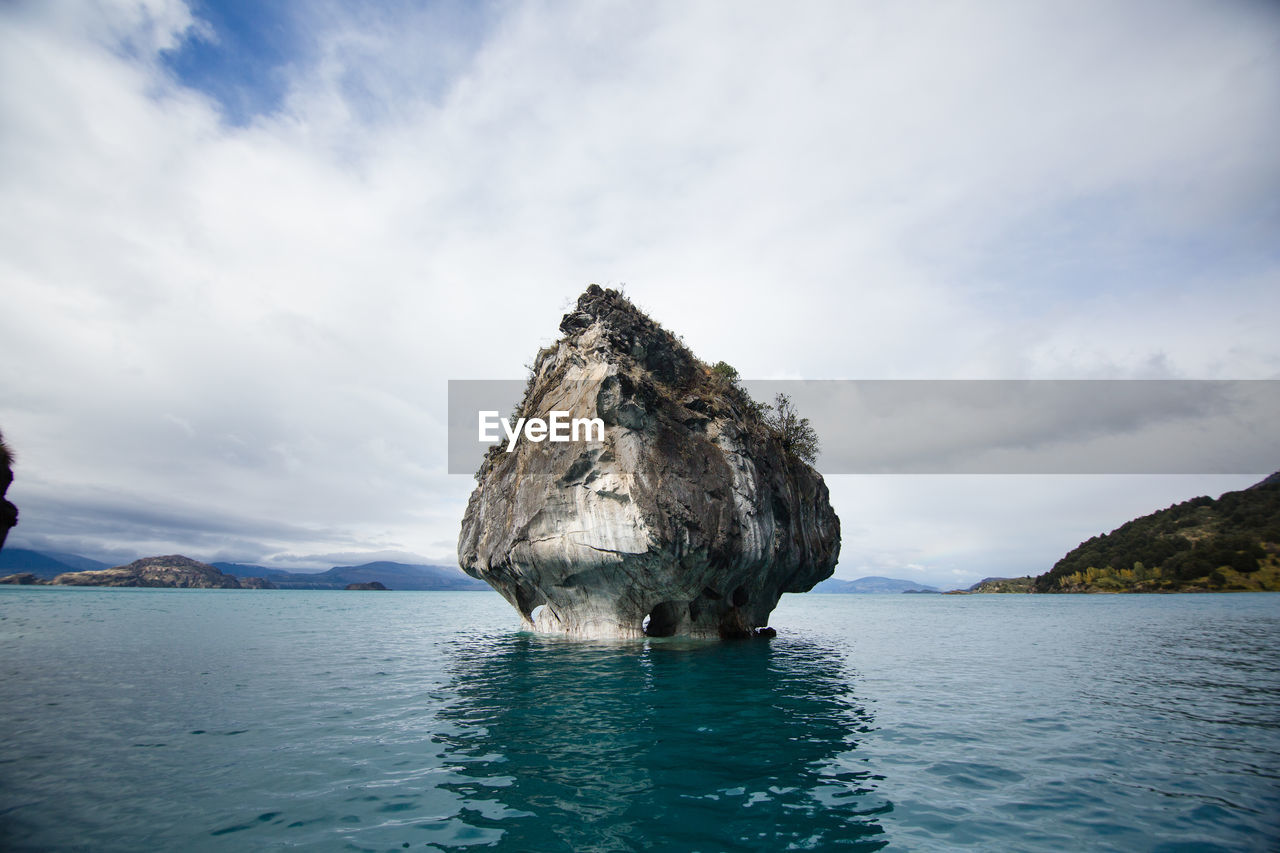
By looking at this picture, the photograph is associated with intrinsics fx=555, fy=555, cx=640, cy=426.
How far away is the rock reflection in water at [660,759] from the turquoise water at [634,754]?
2.5 inches

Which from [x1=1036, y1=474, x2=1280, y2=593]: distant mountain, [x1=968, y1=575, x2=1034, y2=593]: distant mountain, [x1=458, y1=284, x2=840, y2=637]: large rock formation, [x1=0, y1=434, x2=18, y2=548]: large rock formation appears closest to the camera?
[x1=0, y1=434, x2=18, y2=548]: large rock formation

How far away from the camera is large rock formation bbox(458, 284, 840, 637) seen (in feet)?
87.8

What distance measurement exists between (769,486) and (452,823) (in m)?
26.1

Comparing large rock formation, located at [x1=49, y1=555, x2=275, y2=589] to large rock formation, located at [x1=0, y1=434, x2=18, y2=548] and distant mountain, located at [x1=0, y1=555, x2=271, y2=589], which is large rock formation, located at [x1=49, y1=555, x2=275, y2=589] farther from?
large rock formation, located at [x1=0, y1=434, x2=18, y2=548]

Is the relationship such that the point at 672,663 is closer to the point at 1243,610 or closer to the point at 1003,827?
the point at 1003,827

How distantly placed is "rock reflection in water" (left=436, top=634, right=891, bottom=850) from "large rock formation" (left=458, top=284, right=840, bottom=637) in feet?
20.9

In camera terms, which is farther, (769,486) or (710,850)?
(769,486)

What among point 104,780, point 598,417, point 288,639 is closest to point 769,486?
point 598,417

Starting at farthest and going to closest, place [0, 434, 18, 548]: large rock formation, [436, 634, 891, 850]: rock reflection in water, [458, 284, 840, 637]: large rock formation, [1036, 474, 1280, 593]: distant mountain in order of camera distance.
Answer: [1036, 474, 1280, 593]: distant mountain
[458, 284, 840, 637]: large rock formation
[0, 434, 18, 548]: large rock formation
[436, 634, 891, 850]: rock reflection in water

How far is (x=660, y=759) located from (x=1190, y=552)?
135 meters

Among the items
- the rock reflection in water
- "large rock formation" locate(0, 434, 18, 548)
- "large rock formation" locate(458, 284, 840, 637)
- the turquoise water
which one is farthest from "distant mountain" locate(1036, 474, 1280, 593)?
"large rock formation" locate(0, 434, 18, 548)

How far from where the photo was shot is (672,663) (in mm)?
23250

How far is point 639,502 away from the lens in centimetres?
2594

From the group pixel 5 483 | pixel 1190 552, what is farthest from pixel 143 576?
pixel 1190 552
